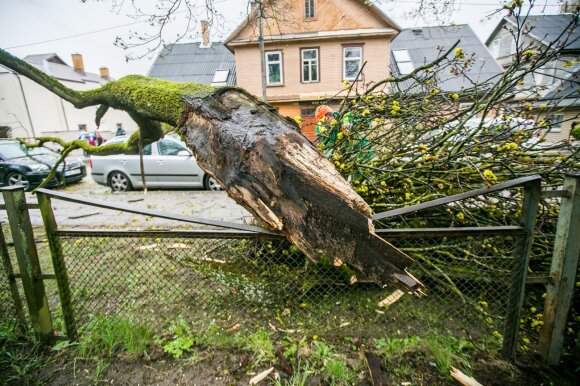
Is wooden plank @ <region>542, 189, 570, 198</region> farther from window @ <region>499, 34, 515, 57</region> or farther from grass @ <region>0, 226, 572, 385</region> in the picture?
window @ <region>499, 34, 515, 57</region>

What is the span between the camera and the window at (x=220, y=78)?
19994 millimetres

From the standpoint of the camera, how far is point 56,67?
3200 centimetres

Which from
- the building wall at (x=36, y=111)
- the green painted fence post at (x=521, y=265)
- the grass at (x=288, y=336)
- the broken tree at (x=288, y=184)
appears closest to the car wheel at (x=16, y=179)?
the grass at (x=288, y=336)

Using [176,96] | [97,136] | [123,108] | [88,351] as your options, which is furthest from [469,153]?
[97,136]

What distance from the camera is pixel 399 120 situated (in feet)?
10.5

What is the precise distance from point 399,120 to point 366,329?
87.9 inches

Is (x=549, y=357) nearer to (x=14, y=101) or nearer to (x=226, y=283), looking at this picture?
(x=226, y=283)

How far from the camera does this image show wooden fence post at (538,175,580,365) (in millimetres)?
1782

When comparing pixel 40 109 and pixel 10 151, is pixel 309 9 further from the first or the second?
pixel 40 109

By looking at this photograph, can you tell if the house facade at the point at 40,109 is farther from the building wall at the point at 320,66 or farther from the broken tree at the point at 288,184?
the broken tree at the point at 288,184

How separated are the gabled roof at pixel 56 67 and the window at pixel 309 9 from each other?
87.7 ft

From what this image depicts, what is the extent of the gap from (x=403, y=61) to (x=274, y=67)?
957cm

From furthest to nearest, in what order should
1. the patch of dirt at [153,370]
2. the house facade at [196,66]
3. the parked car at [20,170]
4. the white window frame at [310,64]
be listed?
the house facade at [196,66] → the white window frame at [310,64] → the parked car at [20,170] → the patch of dirt at [153,370]

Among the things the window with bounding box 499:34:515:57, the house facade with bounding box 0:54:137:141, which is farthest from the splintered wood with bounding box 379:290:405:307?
the window with bounding box 499:34:515:57
